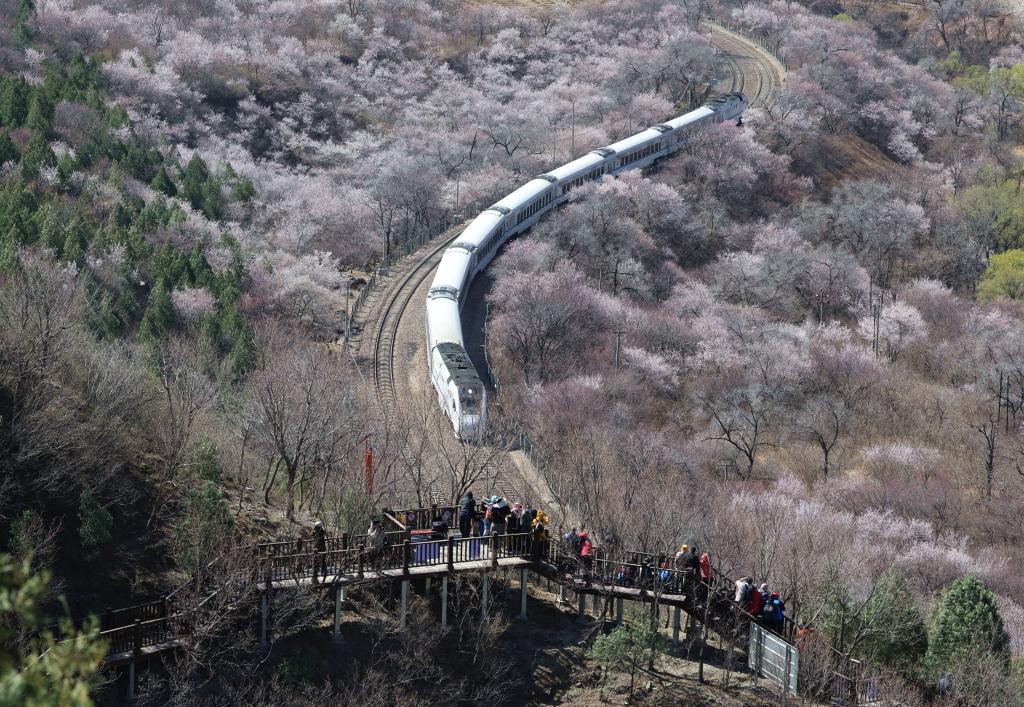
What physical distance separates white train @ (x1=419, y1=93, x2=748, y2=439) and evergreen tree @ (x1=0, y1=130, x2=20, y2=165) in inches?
754

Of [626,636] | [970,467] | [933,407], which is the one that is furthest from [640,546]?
[933,407]

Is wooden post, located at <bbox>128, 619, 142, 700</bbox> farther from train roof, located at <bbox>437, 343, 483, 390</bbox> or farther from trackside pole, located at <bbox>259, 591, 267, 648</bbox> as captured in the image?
train roof, located at <bbox>437, 343, 483, 390</bbox>

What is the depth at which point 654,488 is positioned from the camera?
130 feet

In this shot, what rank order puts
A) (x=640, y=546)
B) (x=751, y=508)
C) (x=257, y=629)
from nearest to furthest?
1. (x=257, y=629)
2. (x=640, y=546)
3. (x=751, y=508)

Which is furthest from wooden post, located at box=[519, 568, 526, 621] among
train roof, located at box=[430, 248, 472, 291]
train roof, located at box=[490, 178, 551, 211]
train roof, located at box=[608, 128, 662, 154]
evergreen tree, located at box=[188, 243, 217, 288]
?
train roof, located at box=[608, 128, 662, 154]

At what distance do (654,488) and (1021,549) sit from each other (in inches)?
758

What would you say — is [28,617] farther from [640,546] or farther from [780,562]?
[780,562]

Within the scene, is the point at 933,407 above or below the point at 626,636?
above

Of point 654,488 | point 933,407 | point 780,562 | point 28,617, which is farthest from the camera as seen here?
point 933,407

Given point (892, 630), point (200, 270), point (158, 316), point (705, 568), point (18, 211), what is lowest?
point (892, 630)

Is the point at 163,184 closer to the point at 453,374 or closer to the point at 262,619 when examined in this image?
the point at 453,374

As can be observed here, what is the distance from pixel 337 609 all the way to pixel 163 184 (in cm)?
4123

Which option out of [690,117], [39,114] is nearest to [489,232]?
[39,114]

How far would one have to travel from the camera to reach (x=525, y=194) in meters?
75.8
